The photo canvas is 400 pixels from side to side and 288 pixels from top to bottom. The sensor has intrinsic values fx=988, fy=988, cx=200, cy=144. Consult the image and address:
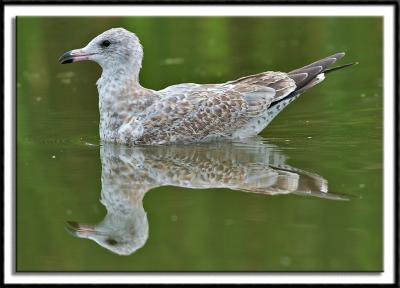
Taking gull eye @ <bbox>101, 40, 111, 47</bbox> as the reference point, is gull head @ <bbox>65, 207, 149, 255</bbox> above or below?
below

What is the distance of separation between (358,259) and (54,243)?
2.85 metres

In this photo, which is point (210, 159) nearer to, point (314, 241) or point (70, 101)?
point (314, 241)

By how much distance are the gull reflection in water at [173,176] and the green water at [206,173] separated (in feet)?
0.09

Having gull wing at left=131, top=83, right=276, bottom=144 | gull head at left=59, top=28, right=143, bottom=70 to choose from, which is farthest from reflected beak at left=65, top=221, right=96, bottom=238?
gull head at left=59, top=28, right=143, bottom=70

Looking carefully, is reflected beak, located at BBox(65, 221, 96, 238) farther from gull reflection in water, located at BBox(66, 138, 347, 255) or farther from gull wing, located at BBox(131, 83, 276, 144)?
gull wing, located at BBox(131, 83, 276, 144)

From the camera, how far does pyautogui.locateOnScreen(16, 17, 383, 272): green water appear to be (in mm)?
9016

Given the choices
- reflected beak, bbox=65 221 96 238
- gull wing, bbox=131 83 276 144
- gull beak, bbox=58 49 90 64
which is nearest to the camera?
reflected beak, bbox=65 221 96 238

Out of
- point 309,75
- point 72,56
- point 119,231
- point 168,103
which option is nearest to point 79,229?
point 119,231

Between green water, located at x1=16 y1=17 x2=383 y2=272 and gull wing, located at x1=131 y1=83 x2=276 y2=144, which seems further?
gull wing, located at x1=131 y1=83 x2=276 y2=144

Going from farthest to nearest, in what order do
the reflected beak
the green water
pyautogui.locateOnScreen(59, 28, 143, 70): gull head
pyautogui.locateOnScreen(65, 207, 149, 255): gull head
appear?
1. pyautogui.locateOnScreen(59, 28, 143, 70): gull head
2. the reflected beak
3. pyautogui.locateOnScreen(65, 207, 149, 255): gull head
4. the green water

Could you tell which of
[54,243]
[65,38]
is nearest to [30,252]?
[54,243]

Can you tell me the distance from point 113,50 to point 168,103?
41.1 inches

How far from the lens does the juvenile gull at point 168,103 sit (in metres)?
12.7

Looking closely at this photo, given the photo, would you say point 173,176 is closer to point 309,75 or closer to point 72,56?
point 72,56
